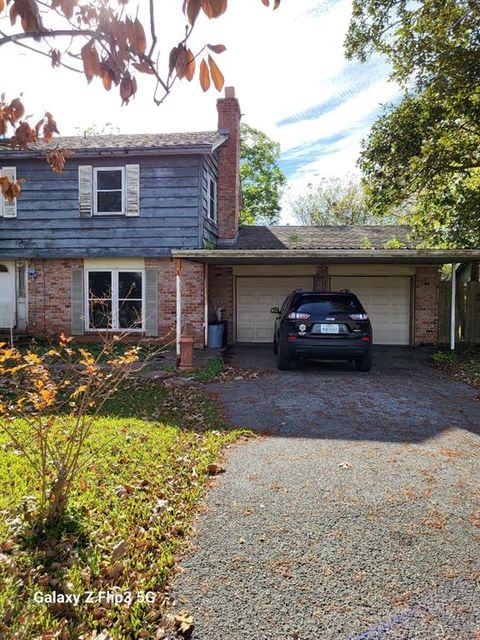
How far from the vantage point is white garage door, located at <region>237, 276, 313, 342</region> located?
15.3m

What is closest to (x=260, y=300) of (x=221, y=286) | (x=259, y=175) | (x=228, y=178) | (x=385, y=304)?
(x=221, y=286)

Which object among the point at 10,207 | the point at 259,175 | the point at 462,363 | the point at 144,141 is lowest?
the point at 462,363

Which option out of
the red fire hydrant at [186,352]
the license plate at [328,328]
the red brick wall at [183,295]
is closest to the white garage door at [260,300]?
the red brick wall at [183,295]

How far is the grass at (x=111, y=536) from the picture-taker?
2504mm

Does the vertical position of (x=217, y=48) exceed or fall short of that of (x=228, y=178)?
it falls short

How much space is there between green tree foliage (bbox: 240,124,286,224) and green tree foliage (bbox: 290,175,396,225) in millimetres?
4448

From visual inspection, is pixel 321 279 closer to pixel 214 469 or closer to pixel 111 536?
pixel 214 469

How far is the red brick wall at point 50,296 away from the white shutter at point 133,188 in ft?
7.75

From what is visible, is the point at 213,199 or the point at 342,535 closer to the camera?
the point at 342,535

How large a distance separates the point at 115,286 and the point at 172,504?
10.7 metres

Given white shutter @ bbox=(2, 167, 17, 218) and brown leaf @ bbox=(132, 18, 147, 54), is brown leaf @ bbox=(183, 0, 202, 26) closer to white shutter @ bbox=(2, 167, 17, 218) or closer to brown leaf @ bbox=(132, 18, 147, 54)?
brown leaf @ bbox=(132, 18, 147, 54)

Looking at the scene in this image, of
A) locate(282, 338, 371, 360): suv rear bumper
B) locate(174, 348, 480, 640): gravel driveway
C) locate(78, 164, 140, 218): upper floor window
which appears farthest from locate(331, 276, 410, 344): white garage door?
locate(174, 348, 480, 640): gravel driveway

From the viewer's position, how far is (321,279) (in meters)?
15.2

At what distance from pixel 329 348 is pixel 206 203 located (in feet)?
21.7
